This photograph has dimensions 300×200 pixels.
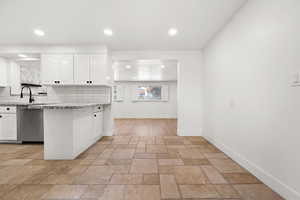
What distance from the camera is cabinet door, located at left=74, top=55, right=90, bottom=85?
3.46m

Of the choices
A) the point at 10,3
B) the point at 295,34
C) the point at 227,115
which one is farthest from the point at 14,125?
the point at 295,34

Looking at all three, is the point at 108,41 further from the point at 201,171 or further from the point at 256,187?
the point at 256,187

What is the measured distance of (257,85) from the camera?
1763 mm

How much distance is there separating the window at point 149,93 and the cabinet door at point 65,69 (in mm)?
5031

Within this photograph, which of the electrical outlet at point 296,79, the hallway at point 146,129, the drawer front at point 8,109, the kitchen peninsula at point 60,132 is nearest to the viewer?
the electrical outlet at point 296,79

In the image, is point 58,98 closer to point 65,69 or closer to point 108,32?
point 65,69

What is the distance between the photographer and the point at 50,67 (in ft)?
11.4

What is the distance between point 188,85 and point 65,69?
3217 mm

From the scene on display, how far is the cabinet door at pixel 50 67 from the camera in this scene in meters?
3.46

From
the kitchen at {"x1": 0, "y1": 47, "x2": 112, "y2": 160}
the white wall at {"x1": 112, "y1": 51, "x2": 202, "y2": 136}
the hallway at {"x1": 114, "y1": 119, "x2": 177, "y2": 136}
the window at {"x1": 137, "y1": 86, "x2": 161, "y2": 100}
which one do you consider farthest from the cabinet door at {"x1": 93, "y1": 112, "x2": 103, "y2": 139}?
the window at {"x1": 137, "y1": 86, "x2": 161, "y2": 100}

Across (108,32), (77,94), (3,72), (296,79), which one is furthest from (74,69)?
(296,79)

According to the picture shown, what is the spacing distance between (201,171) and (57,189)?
179cm

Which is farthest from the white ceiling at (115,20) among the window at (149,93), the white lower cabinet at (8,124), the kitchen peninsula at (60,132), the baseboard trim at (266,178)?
the window at (149,93)

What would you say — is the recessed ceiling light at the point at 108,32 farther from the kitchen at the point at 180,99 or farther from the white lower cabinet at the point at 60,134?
the white lower cabinet at the point at 60,134
